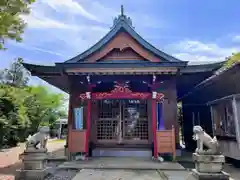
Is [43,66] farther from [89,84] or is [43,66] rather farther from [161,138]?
[161,138]

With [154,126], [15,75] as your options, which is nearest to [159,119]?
[154,126]

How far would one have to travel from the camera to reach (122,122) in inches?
343

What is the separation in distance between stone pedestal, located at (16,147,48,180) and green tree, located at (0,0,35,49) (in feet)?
10.7

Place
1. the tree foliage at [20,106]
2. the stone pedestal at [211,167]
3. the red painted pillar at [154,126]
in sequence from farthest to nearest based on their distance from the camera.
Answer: the tree foliage at [20,106] < the red painted pillar at [154,126] < the stone pedestal at [211,167]

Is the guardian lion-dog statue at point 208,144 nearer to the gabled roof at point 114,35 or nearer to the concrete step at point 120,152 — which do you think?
the concrete step at point 120,152

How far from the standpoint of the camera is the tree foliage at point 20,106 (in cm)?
1242

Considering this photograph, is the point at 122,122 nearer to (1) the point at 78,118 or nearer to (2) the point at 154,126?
(2) the point at 154,126

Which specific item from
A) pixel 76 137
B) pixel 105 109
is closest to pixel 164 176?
pixel 76 137

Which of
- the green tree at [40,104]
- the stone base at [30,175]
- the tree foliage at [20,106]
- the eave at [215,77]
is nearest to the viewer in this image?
the stone base at [30,175]

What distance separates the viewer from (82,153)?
7.89m

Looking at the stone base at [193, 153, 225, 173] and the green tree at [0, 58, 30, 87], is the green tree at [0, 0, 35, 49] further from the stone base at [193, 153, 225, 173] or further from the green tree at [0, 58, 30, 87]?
the green tree at [0, 58, 30, 87]

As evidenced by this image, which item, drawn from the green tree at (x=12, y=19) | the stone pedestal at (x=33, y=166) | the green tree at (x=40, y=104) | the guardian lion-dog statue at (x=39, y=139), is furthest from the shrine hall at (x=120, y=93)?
the green tree at (x=40, y=104)

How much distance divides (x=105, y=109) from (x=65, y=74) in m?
2.23

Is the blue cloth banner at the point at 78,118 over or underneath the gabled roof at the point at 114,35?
underneath
